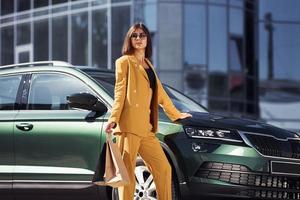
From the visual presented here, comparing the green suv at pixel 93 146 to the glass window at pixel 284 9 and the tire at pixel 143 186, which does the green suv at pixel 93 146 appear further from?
the glass window at pixel 284 9

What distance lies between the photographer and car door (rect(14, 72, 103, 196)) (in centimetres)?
665

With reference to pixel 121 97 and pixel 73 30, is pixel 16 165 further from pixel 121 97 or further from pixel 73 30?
pixel 73 30

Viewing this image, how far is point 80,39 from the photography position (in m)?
29.3

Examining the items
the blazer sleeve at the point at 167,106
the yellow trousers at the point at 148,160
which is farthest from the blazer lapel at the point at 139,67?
the yellow trousers at the point at 148,160

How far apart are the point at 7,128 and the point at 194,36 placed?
2152 centimetres

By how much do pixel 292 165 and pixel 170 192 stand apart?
129 cm

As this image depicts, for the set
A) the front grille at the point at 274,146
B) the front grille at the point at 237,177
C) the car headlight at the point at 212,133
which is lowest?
the front grille at the point at 237,177

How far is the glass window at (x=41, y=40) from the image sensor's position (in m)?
30.0

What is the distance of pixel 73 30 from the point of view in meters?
29.7

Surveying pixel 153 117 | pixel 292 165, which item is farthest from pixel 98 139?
pixel 292 165

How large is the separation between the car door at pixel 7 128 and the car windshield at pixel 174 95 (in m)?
0.97

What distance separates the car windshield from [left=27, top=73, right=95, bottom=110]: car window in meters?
0.19

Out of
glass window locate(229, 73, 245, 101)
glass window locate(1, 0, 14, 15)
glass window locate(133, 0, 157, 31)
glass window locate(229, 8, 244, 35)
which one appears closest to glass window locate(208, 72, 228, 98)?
glass window locate(229, 73, 245, 101)

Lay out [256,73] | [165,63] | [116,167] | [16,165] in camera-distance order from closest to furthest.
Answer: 1. [116,167]
2. [16,165]
3. [165,63]
4. [256,73]
